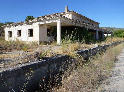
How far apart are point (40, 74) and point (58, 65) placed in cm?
149

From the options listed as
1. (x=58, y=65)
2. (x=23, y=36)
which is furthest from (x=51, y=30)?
(x=58, y=65)

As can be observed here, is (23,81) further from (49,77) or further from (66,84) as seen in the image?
(49,77)

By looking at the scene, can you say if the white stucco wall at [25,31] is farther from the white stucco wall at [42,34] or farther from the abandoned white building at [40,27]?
the white stucco wall at [42,34]

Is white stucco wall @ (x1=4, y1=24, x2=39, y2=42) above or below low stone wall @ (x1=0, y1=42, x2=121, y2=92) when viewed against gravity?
above

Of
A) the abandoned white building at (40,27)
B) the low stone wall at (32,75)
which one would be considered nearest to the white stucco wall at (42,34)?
the abandoned white building at (40,27)

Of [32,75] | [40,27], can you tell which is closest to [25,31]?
[40,27]

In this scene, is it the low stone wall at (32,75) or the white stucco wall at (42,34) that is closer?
the low stone wall at (32,75)

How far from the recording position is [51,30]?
87.8ft

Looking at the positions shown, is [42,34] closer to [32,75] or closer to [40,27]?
[40,27]

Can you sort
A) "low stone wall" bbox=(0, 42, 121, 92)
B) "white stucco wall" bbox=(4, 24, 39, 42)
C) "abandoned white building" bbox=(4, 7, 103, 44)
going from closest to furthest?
"low stone wall" bbox=(0, 42, 121, 92), "abandoned white building" bbox=(4, 7, 103, 44), "white stucco wall" bbox=(4, 24, 39, 42)

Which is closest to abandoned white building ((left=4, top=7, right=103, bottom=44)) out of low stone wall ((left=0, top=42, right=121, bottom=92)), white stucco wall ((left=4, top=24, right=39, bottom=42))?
white stucco wall ((left=4, top=24, right=39, bottom=42))

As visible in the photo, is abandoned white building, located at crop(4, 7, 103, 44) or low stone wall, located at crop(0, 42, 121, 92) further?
abandoned white building, located at crop(4, 7, 103, 44)

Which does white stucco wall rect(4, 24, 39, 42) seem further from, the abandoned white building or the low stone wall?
the low stone wall

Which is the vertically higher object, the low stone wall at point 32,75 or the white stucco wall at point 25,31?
the white stucco wall at point 25,31
